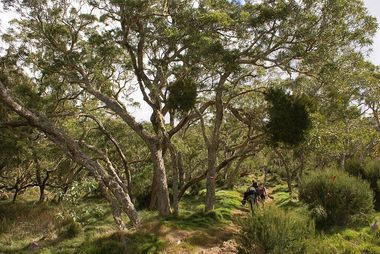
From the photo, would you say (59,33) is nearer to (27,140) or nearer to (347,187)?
(27,140)

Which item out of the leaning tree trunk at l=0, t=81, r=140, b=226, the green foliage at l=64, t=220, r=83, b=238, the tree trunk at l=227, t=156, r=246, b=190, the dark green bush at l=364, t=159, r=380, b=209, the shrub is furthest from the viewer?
the tree trunk at l=227, t=156, r=246, b=190

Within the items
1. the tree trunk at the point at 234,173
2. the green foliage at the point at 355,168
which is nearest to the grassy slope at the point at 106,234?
the tree trunk at the point at 234,173

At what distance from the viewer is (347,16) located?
15422 mm

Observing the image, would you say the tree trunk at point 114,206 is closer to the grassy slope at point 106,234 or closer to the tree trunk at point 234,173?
the grassy slope at point 106,234

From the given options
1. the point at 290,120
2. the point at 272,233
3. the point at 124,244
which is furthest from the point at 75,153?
the point at 290,120

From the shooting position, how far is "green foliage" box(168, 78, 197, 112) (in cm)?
1620

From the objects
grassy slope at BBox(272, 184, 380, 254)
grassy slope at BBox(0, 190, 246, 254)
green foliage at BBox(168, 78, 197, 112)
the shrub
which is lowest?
grassy slope at BBox(272, 184, 380, 254)

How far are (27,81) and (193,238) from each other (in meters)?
13.5

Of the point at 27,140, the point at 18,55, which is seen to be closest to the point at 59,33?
the point at 18,55

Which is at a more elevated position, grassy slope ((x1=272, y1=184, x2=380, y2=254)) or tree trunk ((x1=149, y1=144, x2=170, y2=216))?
tree trunk ((x1=149, y1=144, x2=170, y2=216))

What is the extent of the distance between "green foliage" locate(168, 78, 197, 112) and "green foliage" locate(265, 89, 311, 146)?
3.40 m

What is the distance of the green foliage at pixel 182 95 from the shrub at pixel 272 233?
5838 millimetres

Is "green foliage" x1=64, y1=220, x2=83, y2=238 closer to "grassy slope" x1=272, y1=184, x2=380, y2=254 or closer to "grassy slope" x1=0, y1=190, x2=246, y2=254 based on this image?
"grassy slope" x1=0, y1=190, x2=246, y2=254

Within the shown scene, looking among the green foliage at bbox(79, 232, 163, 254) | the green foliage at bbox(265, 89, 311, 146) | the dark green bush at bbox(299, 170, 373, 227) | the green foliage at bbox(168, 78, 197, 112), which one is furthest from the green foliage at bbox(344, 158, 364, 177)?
the green foliage at bbox(79, 232, 163, 254)
